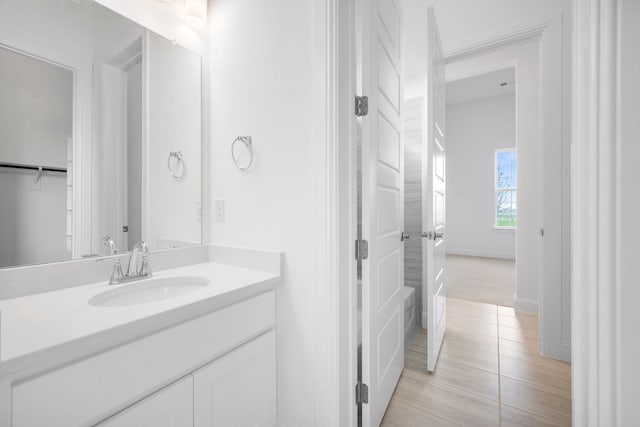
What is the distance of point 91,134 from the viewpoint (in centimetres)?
125

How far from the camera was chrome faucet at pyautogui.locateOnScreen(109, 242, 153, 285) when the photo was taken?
4.04 ft

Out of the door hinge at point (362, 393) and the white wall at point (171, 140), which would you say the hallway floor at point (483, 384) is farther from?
the white wall at point (171, 140)

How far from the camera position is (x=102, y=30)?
50.4 inches

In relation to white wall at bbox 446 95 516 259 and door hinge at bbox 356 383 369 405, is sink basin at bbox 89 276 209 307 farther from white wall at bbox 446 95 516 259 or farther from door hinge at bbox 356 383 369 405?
white wall at bbox 446 95 516 259

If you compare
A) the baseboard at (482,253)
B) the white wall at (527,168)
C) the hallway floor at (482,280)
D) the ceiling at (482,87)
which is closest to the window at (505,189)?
the baseboard at (482,253)

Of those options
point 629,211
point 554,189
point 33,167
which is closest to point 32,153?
point 33,167

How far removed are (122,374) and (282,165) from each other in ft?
3.14

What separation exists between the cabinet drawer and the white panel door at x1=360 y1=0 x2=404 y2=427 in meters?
0.62

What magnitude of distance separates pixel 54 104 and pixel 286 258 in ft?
3.85

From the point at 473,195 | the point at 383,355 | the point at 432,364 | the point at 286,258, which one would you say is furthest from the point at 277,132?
the point at 473,195

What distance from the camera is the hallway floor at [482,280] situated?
Result: 343 cm

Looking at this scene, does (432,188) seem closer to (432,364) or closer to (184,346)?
(432,364)

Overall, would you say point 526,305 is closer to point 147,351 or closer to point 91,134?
point 147,351

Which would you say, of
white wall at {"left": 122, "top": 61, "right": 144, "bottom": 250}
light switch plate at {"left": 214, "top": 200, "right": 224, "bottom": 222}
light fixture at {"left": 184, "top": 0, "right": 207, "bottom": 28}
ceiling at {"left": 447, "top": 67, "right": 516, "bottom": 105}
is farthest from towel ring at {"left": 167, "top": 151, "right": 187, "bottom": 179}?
ceiling at {"left": 447, "top": 67, "right": 516, "bottom": 105}
